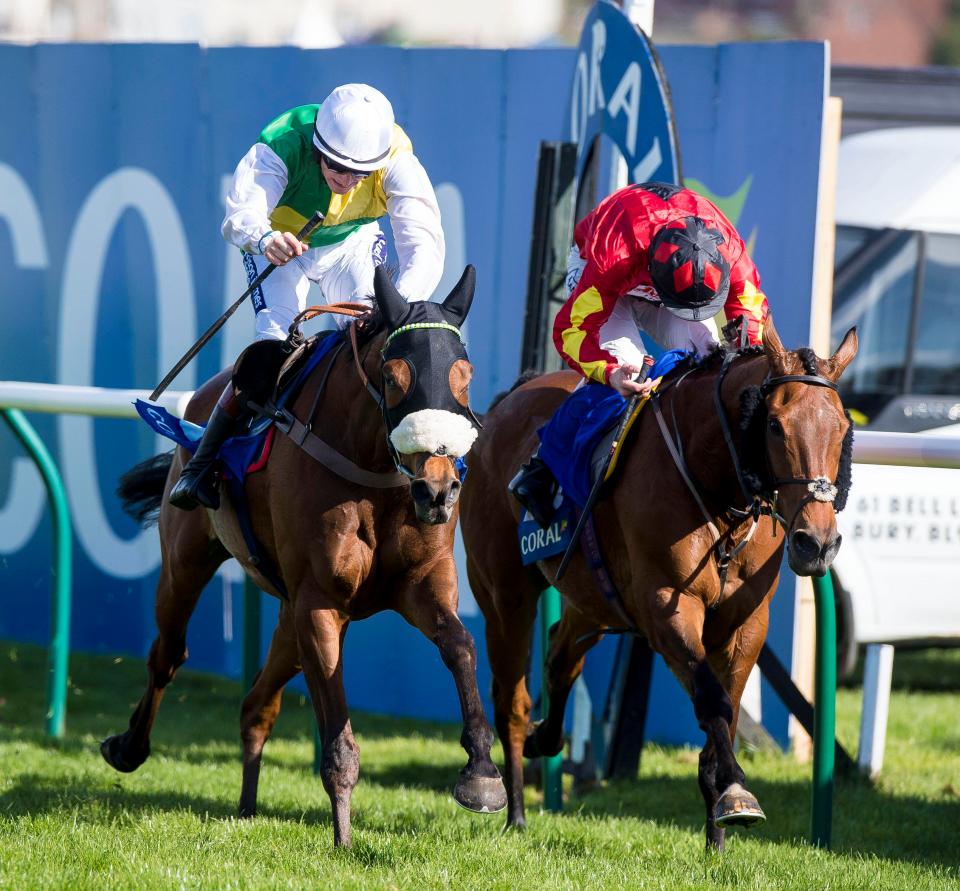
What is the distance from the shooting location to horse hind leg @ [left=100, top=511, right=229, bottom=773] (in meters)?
5.84

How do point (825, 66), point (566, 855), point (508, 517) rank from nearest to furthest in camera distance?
point (566, 855) → point (508, 517) → point (825, 66)

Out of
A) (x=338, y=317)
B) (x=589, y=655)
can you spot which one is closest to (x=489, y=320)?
(x=589, y=655)

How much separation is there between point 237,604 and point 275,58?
297cm

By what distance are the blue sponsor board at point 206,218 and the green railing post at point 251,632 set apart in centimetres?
142

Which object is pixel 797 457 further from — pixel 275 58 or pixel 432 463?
pixel 275 58

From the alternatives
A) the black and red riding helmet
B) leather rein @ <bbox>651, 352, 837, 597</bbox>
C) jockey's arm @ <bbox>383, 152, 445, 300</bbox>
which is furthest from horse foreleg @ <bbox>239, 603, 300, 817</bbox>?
the black and red riding helmet

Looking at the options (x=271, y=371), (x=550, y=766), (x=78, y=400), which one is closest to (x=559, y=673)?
(x=550, y=766)

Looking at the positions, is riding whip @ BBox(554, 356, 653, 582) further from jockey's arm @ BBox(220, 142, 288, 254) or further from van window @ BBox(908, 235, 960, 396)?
van window @ BBox(908, 235, 960, 396)

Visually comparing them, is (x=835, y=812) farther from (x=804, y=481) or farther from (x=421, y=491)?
(x=421, y=491)

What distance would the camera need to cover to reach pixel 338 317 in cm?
556

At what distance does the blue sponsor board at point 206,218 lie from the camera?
6.98 m

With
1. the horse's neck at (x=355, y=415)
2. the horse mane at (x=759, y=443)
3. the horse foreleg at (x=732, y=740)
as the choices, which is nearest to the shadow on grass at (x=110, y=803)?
the horse's neck at (x=355, y=415)

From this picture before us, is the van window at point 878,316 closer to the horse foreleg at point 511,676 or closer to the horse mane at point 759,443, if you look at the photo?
the horse foreleg at point 511,676

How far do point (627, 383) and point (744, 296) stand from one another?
54cm
